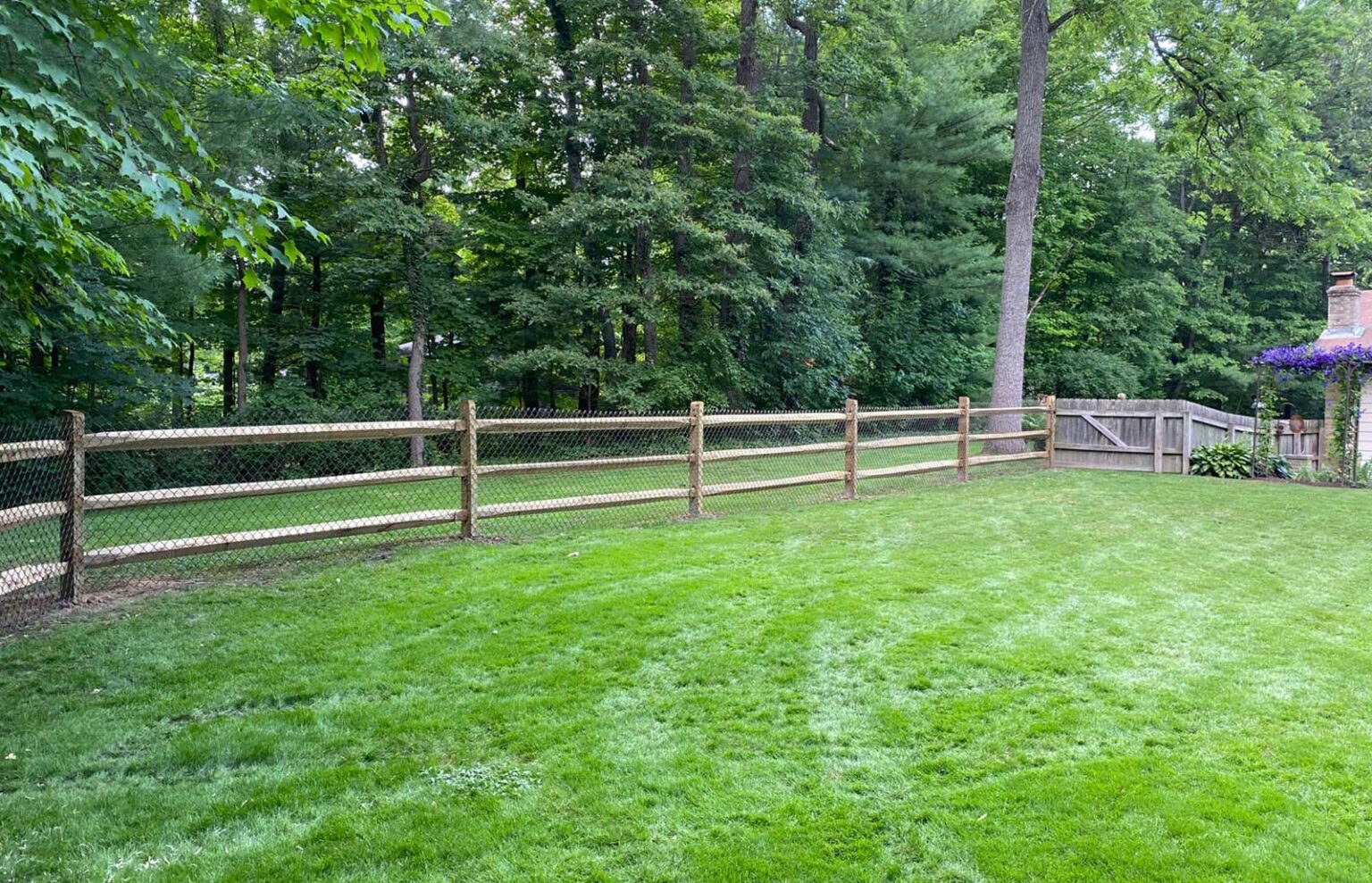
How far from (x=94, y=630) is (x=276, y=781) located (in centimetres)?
243

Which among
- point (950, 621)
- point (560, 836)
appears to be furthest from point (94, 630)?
point (950, 621)

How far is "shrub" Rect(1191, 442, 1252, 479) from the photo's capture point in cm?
1186

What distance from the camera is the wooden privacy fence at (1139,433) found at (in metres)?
12.3

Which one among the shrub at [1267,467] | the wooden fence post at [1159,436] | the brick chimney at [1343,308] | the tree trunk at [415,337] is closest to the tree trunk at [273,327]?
the tree trunk at [415,337]

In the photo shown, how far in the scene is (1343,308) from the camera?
14.5 meters

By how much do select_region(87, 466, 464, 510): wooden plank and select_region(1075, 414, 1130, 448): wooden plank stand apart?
10.7 m

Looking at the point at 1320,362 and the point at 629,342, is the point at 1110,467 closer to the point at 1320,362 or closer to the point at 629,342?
the point at 1320,362

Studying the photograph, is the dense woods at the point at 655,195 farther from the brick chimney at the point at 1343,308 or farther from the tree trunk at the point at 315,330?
the brick chimney at the point at 1343,308

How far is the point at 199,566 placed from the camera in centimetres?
571

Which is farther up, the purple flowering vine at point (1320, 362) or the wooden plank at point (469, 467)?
the purple flowering vine at point (1320, 362)

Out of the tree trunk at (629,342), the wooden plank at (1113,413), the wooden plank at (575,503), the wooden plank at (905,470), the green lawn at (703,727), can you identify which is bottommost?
the green lawn at (703,727)

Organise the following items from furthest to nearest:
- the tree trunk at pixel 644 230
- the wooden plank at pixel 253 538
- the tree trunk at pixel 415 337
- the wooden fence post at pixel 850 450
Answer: the tree trunk at pixel 644 230 → the tree trunk at pixel 415 337 → the wooden fence post at pixel 850 450 → the wooden plank at pixel 253 538

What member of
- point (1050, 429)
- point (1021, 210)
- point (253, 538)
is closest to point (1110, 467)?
point (1050, 429)

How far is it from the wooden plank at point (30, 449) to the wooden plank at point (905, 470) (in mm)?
7543
